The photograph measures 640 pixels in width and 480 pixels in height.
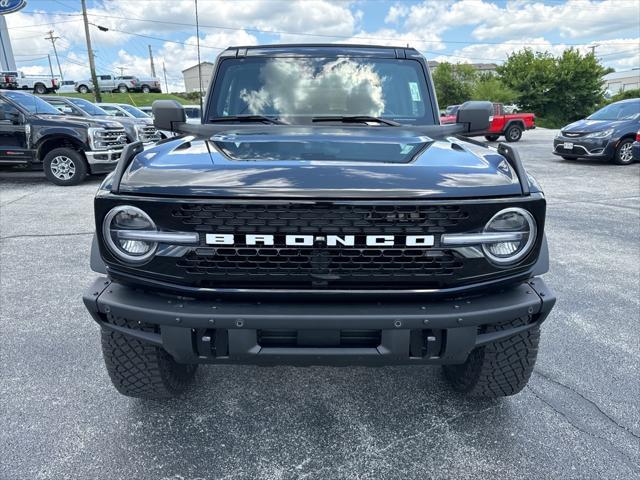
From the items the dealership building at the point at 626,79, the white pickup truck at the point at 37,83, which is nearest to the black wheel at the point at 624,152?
the white pickup truck at the point at 37,83

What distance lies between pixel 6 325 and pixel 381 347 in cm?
301

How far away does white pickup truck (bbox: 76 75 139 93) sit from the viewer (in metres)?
45.0

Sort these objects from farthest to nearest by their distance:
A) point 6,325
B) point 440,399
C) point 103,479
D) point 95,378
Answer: point 6,325 → point 95,378 → point 440,399 → point 103,479

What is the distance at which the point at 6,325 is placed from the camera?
3.43 m

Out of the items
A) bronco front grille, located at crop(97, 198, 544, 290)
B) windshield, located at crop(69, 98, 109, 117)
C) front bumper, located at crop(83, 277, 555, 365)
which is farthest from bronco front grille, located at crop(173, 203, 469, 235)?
windshield, located at crop(69, 98, 109, 117)

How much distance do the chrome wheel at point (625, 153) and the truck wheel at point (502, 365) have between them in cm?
1177

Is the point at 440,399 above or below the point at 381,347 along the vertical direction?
below

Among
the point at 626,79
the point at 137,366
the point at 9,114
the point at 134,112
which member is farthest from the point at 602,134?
the point at 626,79

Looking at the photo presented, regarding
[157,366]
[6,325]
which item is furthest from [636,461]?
[6,325]

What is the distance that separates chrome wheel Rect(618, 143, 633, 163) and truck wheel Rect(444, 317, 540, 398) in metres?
11.8

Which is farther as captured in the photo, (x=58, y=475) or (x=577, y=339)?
(x=577, y=339)

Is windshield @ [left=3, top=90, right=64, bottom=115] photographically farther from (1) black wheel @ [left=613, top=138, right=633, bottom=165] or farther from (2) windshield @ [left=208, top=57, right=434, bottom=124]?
(1) black wheel @ [left=613, top=138, right=633, bottom=165]

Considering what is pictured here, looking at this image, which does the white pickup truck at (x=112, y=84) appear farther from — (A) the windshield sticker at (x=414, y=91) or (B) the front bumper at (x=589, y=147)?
(A) the windshield sticker at (x=414, y=91)

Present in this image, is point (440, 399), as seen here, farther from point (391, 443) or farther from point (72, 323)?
point (72, 323)
